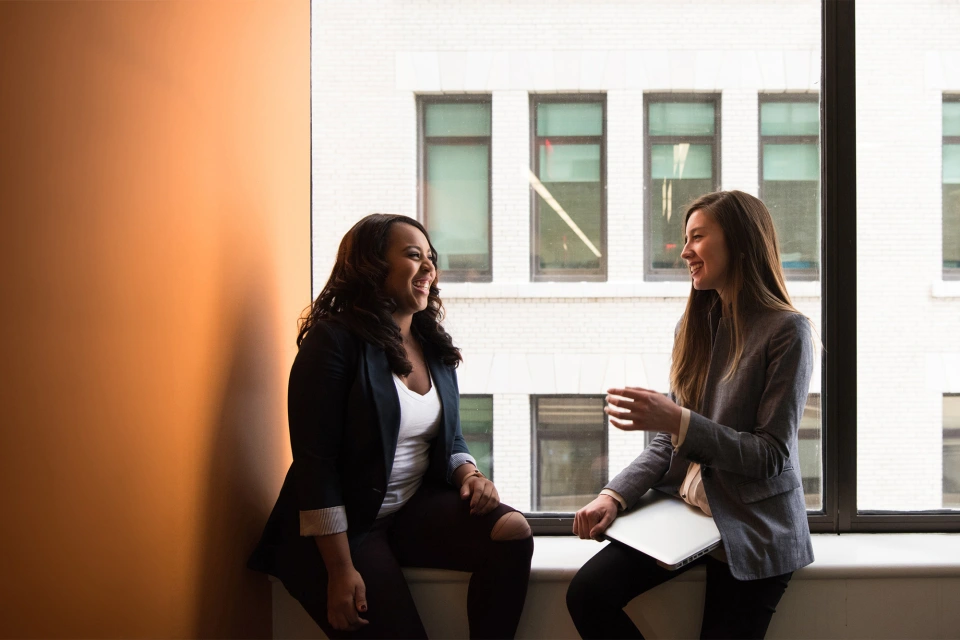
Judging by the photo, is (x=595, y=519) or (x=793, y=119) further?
(x=793, y=119)

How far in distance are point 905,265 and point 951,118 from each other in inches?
21.6

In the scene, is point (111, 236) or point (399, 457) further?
point (399, 457)

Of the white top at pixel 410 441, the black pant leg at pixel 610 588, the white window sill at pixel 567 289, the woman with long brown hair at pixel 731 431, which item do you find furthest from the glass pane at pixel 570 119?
the black pant leg at pixel 610 588

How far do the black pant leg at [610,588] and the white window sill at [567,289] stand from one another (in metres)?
0.96

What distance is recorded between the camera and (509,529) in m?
1.82

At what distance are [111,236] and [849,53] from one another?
7.79ft

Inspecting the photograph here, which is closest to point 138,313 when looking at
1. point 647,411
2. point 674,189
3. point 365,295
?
point 365,295

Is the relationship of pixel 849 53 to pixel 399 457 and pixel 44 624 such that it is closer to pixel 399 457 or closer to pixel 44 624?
pixel 399 457

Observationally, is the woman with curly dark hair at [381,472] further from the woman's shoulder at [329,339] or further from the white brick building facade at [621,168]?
the white brick building facade at [621,168]

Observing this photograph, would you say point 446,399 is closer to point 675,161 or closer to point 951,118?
point 675,161

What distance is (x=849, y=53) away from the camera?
92.0 inches

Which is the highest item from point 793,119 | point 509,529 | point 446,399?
point 793,119

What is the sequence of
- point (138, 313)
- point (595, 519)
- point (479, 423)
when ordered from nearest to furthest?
point (138, 313)
point (595, 519)
point (479, 423)

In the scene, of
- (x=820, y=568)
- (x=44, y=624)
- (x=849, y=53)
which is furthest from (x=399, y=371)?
(x=849, y=53)
